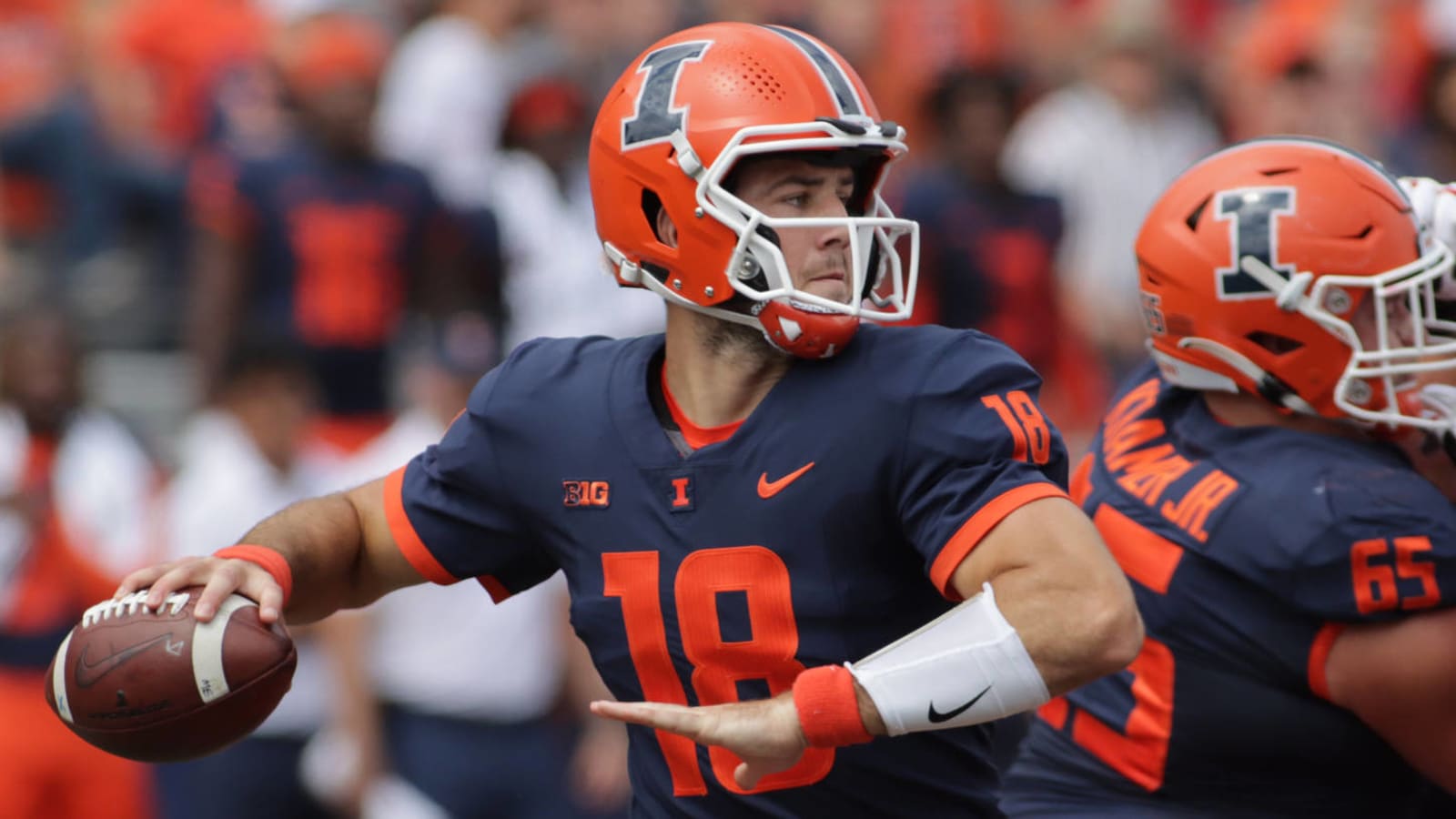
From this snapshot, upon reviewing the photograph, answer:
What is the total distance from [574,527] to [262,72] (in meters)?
5.82

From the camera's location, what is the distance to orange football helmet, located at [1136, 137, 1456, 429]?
3.51 metres

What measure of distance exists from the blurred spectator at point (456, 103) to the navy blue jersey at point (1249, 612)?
490 centimetres

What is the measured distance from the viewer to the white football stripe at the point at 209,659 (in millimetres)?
2979

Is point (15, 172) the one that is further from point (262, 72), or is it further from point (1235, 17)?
point (1235, 17)

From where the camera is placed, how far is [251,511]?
638cm

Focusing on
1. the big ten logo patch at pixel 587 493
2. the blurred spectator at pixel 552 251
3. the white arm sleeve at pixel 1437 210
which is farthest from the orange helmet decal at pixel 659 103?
the blurred spectator at pixel 552 251

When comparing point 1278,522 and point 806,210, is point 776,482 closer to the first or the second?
point 806,210

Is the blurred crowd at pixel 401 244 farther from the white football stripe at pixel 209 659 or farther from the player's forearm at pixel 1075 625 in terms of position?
the player's forearm at pixel 1075 625

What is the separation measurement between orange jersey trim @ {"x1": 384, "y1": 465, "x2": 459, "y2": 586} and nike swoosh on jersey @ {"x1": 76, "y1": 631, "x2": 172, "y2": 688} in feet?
1.65

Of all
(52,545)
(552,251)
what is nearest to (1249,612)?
(52,545)

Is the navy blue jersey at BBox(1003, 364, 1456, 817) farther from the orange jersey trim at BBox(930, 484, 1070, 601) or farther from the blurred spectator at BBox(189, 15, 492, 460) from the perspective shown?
the blurred spectator at BBox(189, 15, 492, 460)

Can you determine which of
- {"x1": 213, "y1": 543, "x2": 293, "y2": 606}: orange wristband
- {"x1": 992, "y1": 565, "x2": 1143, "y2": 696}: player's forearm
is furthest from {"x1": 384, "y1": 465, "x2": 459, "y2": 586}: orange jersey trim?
{"x1": 992, "y1": 565, "x2": 1143, "y2": 696}: player's forearm

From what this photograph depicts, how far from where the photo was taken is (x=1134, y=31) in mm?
8500

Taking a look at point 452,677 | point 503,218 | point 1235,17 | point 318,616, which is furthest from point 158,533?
point 1235,17
